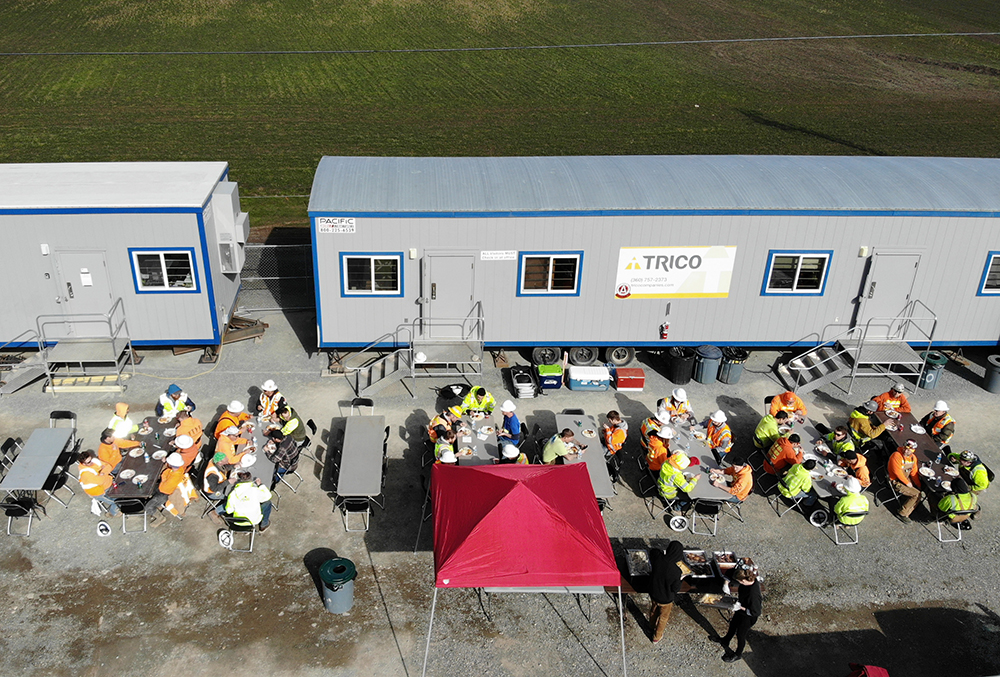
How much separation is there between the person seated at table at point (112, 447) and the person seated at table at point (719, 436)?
35.0 feet

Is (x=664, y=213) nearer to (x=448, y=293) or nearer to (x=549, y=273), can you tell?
(x=549, y=273)

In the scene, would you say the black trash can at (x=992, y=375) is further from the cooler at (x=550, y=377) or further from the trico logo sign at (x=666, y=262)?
the cooler at (x=550, y=377)

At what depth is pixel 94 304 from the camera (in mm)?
17031

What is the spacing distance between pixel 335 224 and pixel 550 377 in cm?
588

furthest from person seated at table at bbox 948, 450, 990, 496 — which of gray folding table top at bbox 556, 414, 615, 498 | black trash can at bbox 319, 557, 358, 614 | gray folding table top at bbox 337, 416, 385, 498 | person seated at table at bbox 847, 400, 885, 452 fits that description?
black trash can at bbox 319, 557, 358, 614

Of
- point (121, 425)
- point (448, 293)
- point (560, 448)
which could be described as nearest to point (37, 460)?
point (121, 425)

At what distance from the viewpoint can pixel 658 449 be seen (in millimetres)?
13891

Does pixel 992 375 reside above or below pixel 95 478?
below

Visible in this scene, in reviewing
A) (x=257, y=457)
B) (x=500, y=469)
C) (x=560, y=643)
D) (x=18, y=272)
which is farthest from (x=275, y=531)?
(x=18, y=272)

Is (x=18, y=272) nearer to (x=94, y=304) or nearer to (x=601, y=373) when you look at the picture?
(x=94, y=304)

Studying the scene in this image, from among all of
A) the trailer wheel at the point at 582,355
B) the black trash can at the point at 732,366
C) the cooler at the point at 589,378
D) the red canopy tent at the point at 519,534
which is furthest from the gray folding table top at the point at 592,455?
the black trash can at the point at 732,366

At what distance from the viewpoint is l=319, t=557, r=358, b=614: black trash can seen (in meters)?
11.4

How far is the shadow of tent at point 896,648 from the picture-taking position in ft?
37.3

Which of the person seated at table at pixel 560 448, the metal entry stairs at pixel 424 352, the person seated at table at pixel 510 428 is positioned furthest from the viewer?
the metal entry stairs at pixel 424 352
